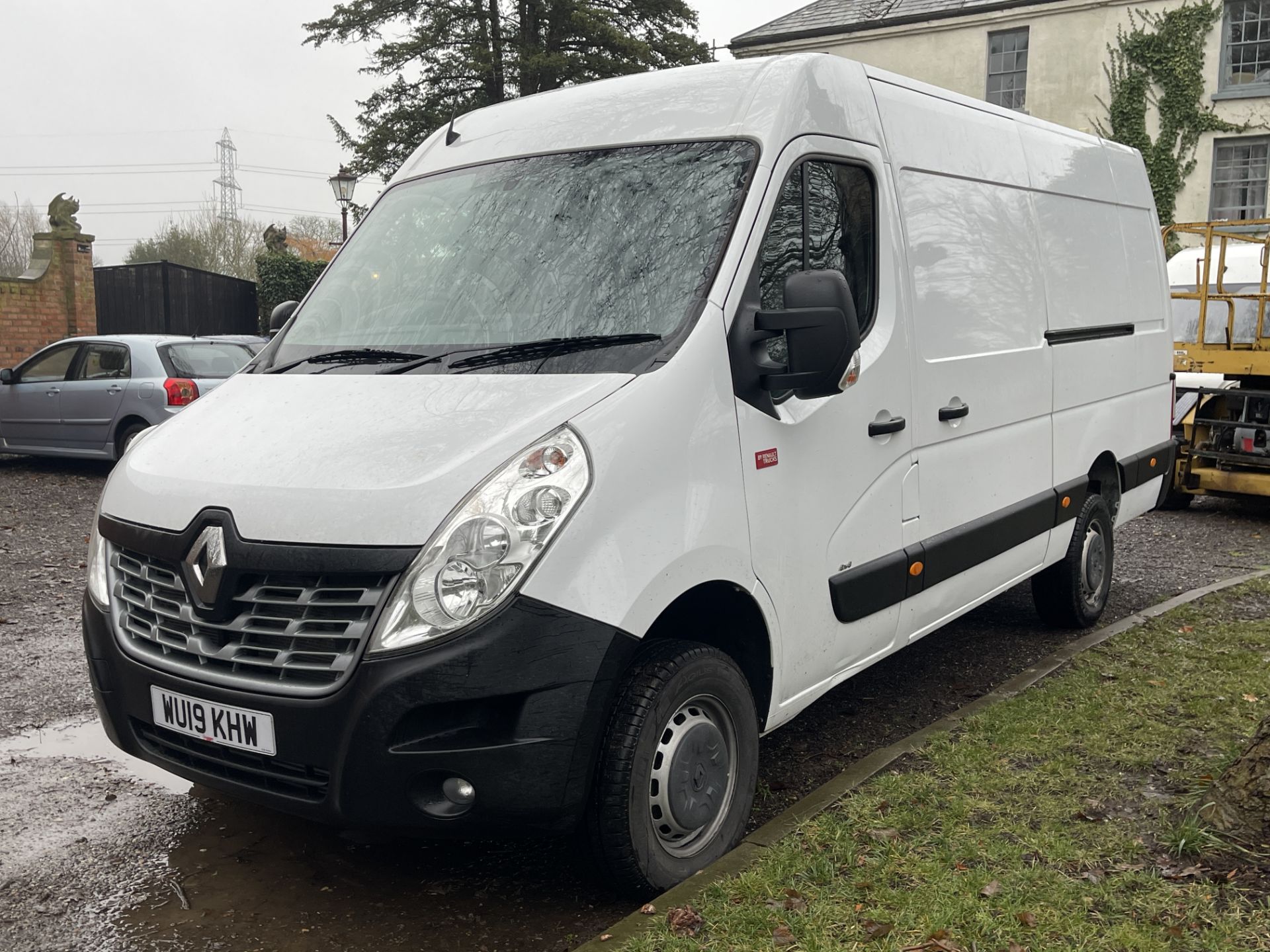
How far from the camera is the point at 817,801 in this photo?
152 inches

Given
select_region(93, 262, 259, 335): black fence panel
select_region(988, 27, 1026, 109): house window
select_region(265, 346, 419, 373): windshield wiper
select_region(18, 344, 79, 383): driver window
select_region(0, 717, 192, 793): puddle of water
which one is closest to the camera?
select_region(265, 346, 419, 373): windshield wiper

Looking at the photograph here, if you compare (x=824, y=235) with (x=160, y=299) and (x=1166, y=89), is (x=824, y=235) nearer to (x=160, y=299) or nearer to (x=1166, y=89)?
(x=160, y=299)

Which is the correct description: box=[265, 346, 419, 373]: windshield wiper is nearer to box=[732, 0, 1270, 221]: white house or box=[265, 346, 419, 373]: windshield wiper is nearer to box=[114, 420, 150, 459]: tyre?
box=[114, 420, 150, 459]: tyre

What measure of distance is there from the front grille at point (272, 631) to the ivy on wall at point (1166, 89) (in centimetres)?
2759

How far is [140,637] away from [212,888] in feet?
2.79

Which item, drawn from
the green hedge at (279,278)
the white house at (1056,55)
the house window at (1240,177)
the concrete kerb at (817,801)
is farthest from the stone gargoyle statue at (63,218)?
the house window at (1240,177)

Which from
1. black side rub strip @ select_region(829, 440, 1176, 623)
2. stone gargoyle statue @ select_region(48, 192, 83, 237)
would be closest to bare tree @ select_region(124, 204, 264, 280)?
stone gargoyle statue @ select_region(48, 192, 83, 237)

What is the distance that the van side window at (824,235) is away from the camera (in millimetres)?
3754

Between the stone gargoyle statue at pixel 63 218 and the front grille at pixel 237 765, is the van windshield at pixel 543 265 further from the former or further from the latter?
the stone gargoyle statue at pixel 63 218

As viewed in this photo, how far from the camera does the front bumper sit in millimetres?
2875

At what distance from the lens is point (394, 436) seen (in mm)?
3205

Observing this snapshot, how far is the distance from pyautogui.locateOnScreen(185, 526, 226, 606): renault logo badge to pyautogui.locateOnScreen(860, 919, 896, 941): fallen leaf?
191 cm

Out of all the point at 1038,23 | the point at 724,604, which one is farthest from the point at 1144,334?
the point at 1038,23

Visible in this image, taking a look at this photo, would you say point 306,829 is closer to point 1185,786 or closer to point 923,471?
point 923,471
